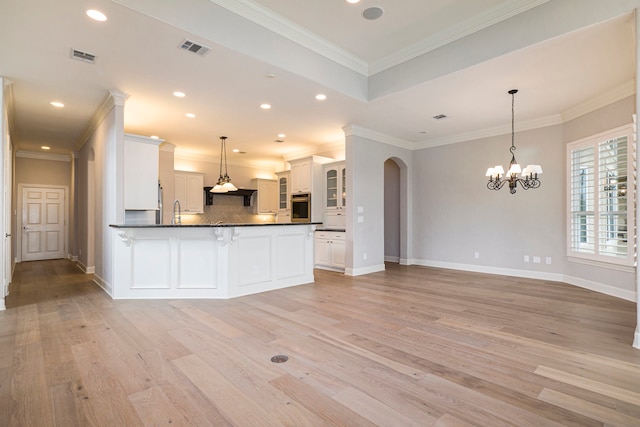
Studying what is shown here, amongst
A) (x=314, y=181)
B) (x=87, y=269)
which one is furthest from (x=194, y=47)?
(x=87, y=269)

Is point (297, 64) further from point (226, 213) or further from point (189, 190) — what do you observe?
point (226, 213)

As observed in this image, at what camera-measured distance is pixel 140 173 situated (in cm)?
519

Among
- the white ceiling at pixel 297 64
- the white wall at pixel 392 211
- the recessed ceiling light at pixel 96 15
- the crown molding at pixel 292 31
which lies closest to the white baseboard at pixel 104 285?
the white ceiling at pixel 297 64

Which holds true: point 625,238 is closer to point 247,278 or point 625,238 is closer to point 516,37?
point 516,37

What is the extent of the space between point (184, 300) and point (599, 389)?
4288 mm

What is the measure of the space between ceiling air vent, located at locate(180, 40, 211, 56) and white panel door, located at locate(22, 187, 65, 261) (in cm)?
793

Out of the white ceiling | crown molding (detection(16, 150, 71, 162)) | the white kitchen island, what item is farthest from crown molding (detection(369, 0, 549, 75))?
crown molding (detection(16, 150, 71, 162))

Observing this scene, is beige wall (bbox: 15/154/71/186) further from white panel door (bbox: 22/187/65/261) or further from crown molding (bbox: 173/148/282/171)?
crown molding (bbox: 173/148/282/171)

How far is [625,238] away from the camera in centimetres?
456

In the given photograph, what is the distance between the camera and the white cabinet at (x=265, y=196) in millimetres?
9648

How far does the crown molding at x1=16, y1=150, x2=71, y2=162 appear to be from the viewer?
327 inches

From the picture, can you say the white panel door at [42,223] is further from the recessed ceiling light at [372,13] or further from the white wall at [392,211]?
the recessed ceiling light at [372,13]

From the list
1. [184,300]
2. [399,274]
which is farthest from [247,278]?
[399,274]

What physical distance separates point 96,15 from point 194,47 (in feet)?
2.75
